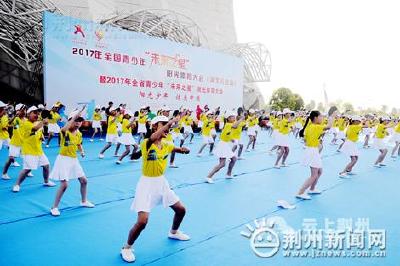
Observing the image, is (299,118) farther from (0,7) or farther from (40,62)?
(0,7)

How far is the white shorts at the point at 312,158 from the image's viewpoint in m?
6.26

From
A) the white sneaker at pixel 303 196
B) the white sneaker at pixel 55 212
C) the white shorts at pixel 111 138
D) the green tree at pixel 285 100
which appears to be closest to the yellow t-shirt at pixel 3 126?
the white shorts at pixel 111 138

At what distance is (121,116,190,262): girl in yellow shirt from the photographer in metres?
3.58

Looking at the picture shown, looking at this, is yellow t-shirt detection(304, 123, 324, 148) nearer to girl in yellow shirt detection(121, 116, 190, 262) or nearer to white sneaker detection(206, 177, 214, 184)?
white sneaker detection(206, 177, 214, 184)

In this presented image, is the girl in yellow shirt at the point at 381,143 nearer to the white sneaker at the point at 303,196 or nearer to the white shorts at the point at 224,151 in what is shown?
the white sneaker at the point at 303,196

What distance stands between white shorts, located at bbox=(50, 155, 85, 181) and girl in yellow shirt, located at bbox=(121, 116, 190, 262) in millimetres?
1770

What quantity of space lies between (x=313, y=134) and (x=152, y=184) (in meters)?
3.83

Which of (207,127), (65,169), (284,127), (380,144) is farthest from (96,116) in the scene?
(380,144)

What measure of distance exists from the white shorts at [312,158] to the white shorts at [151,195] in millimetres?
3407

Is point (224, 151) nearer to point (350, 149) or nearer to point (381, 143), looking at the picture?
point (350, 149)

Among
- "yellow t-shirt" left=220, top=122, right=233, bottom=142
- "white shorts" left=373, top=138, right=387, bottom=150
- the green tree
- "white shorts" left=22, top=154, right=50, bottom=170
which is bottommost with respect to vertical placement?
"white shorts" left=373, top=138, right=387, bottom=150

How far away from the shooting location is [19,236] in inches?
166

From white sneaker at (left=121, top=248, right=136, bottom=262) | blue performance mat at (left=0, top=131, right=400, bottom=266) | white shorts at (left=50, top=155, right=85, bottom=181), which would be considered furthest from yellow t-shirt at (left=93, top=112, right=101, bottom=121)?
white sneaker at (left=121, top=248, right=136, bottom=262)

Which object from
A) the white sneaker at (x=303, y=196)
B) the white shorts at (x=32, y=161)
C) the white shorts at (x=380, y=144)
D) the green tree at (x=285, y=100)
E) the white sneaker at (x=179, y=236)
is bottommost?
the white sneaker at (x=303, y=196)
